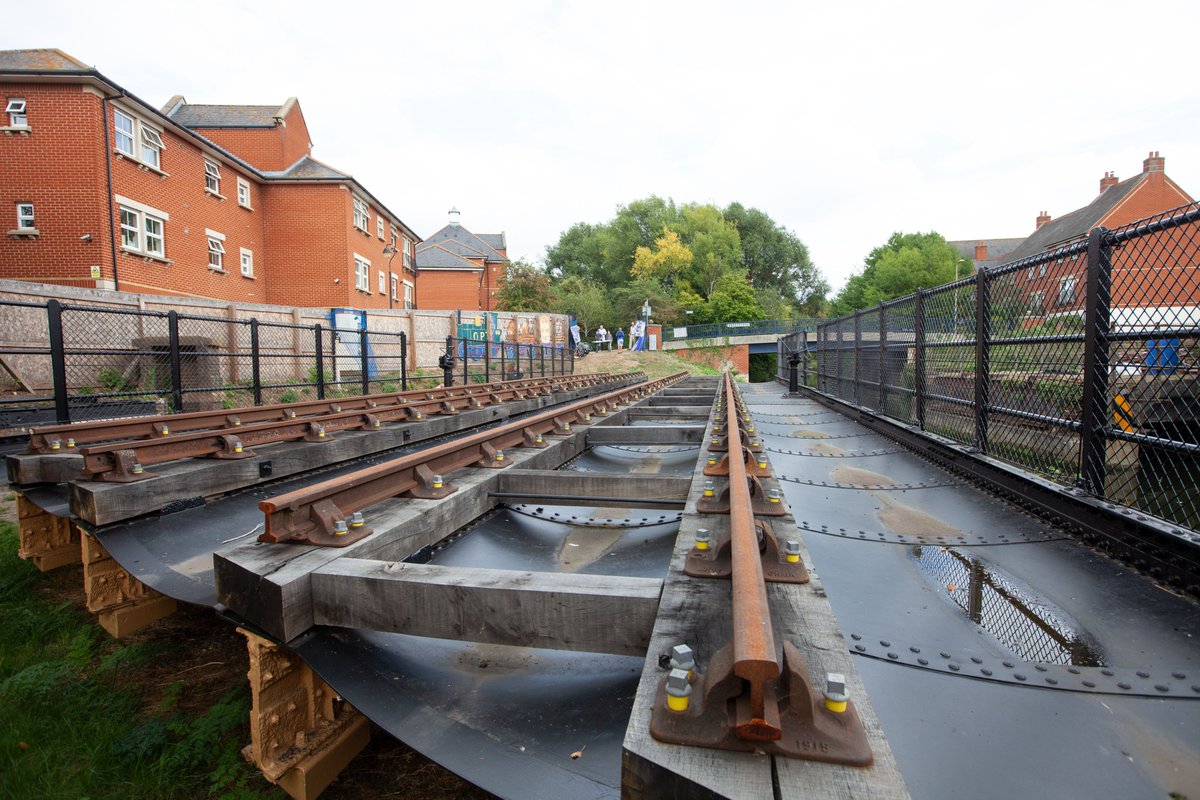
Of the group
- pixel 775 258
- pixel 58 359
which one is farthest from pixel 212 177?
pixel 775 258

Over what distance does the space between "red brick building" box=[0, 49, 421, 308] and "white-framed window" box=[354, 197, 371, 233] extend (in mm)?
96

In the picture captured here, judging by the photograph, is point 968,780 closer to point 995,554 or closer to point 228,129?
point 995,554

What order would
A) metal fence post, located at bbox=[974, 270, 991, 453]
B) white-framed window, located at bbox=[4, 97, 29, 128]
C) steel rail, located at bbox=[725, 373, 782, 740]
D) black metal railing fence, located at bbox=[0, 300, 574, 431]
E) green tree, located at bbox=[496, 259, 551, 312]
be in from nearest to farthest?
steel rail, located at bbox=[725, 373, 782, 740] → metal fence post, located at bbox=[974, 270, 991, 453] → black metal railing fence, located at bbox=[0, 300, 574, 431] → white-framed window, located at bbox=[4, 97, 29, 128] → green tree, located at bbox=[496, 259, 551, 312]

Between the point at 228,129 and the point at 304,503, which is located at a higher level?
the point at 228,129

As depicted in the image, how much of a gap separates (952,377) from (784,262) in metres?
74.5

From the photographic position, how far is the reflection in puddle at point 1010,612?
2191 millimetres

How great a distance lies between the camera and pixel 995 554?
3.24 metres

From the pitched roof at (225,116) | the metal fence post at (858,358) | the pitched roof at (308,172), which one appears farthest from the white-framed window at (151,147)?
the metal fence post at (858,358)

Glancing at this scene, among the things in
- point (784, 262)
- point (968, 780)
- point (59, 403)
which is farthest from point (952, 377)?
point (784, 262)

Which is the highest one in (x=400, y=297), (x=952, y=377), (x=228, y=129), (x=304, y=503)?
(x=228, y=129)

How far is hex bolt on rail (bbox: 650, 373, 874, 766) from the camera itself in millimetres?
1133

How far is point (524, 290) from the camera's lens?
144ft

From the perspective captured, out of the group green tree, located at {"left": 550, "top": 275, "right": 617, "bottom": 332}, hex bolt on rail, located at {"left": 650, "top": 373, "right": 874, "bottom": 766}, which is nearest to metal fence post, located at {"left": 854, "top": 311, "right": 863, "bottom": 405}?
hex bolt on rail, located at {"left": 650, "top": 373, "right": 874, "bottom": 766}

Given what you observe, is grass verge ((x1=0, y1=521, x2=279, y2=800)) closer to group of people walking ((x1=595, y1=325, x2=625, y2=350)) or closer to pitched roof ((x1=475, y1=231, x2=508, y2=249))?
group of people walking ((x1=595, y1=325, x2=625, y2=350))
